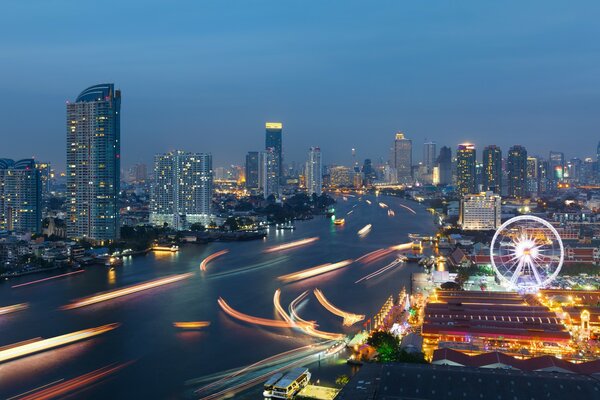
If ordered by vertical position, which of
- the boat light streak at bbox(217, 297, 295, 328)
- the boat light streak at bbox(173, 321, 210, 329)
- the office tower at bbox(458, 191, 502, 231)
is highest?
the office tower at bbox(458, 191, 502, 231)

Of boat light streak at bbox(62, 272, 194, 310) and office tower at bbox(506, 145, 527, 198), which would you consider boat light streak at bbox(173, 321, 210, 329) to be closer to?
boat light streak at bbox(62, 272, 194, 310)

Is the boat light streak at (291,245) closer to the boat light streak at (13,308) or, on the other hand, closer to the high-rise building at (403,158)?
the boat light streak at (13,308)

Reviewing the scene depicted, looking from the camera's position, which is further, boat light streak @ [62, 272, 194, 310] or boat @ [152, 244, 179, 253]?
boat @ [152, 244, 179, 253]

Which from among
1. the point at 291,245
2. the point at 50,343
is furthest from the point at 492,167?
the point at 50,343

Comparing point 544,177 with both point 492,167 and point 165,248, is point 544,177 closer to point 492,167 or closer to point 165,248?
point 492,167

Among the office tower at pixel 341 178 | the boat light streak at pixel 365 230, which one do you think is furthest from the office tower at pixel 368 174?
the boat light streak at pixel 365 230

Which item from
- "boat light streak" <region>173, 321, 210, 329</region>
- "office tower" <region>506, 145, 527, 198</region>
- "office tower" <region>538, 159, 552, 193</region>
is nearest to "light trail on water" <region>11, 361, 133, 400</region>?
"boat light streak" <region>173, 321, 210, 329</region>
